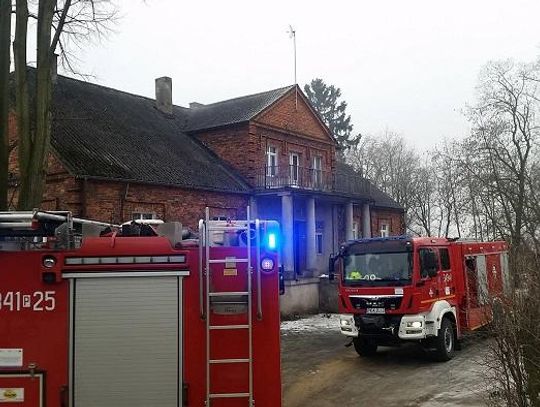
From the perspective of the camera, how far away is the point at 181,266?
5.45 meters

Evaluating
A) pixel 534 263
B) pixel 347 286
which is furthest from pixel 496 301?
pixel 347 286

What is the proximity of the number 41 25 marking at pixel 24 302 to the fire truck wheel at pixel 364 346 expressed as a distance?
9.24m

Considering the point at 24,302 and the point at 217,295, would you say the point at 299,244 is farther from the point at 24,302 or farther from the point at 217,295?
the point at 24,302

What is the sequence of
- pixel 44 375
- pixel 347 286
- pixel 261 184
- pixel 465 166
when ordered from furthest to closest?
pixel 465 166 → pixel 261 184 → pixel 347 286 → pixel 44 375

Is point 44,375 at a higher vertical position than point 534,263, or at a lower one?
lower

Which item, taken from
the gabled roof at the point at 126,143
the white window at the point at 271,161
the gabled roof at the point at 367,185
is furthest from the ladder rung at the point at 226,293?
the gabled roof at the point at 367,185

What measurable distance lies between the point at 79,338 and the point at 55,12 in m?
9.70

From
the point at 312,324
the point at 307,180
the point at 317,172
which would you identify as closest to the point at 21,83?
the point at 312,324

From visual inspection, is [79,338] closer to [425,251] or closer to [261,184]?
[425,251]

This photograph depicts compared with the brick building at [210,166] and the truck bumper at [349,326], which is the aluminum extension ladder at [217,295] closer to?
the truck bumper at [349,326]

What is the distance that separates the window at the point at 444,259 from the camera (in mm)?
13428

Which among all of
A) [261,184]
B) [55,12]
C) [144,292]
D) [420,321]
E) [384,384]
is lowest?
[384,384]

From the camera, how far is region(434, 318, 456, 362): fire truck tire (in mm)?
12359

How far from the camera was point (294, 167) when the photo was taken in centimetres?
2850
